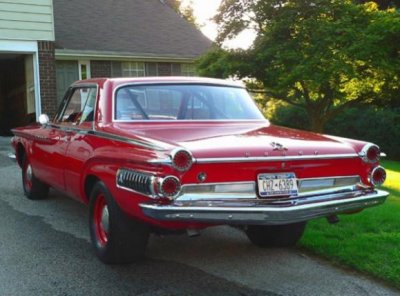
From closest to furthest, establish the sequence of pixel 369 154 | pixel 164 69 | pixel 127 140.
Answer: pixel 127 140
pixel 369 154
pixel 164 69

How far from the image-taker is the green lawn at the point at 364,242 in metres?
4.57

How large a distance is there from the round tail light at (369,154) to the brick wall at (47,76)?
11.3 metres

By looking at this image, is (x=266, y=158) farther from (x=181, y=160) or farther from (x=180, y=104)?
(x=180, y=104)

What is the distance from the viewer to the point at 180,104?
5.19 metres

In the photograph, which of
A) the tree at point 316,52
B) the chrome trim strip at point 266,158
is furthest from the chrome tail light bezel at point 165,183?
the tree at point 316,52

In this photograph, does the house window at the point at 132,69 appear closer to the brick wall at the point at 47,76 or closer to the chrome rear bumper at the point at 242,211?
the brick wall at the point at 47,76

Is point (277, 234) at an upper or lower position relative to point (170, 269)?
upper

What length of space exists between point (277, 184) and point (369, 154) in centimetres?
101

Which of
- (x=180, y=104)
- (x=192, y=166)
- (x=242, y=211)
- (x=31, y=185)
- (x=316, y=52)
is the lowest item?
(x=31, y=185)

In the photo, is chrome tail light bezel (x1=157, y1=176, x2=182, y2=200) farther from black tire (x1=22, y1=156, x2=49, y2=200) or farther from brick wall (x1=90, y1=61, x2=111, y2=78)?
brick wall (x1=90, y1=61, x2=111, y2=78)

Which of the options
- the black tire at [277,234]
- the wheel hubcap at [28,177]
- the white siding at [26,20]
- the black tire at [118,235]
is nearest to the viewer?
the black tire at [118,235]

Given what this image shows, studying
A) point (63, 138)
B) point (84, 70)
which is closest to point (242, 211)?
point (63, 138)

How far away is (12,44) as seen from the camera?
1366 cm

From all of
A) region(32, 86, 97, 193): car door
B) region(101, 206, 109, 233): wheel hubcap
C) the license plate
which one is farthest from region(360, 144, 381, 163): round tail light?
region(32, 86, 97, 193): car door
